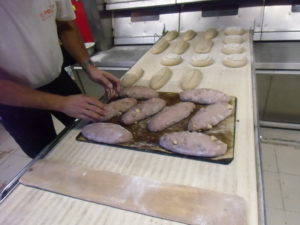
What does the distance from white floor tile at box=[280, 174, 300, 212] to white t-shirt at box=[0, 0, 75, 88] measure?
153cm

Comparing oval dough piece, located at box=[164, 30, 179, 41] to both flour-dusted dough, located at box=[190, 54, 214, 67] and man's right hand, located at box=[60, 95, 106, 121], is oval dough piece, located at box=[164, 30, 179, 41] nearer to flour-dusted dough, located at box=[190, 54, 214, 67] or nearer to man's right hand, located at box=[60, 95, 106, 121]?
flour-dusted dough, located at box=[190, 54, 214, 67]

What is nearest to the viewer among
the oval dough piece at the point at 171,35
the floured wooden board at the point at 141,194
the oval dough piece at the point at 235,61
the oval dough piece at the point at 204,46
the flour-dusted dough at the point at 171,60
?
the floured wooden board at the point at 141,194

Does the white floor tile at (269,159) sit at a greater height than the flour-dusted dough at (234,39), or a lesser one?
lesser

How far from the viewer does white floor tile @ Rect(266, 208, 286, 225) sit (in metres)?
1.36

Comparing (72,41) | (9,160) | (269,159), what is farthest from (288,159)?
(9,160)

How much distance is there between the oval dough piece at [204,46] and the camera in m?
1.50

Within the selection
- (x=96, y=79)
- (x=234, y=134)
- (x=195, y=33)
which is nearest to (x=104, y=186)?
(x=234, y=134)

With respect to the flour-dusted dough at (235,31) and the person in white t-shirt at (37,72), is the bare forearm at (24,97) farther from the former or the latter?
the flour-dusted dough at (235,31)

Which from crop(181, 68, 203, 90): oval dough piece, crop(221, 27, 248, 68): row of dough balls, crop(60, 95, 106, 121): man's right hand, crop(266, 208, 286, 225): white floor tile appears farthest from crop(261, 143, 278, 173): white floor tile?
crop(60, 95, 106, 121): man's right hand

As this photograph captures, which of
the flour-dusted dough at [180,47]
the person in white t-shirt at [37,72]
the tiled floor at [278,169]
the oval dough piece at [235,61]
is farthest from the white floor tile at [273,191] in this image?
the person in white t-shirt at [37,72]

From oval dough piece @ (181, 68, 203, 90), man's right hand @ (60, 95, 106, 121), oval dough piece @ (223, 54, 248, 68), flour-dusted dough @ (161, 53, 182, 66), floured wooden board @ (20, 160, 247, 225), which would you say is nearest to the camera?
floured wooden board @ (20, 160, 247, 225)

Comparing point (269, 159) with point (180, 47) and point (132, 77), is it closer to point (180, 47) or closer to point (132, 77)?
point (180, 47)

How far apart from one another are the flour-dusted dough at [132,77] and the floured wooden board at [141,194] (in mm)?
577

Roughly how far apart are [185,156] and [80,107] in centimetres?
40
